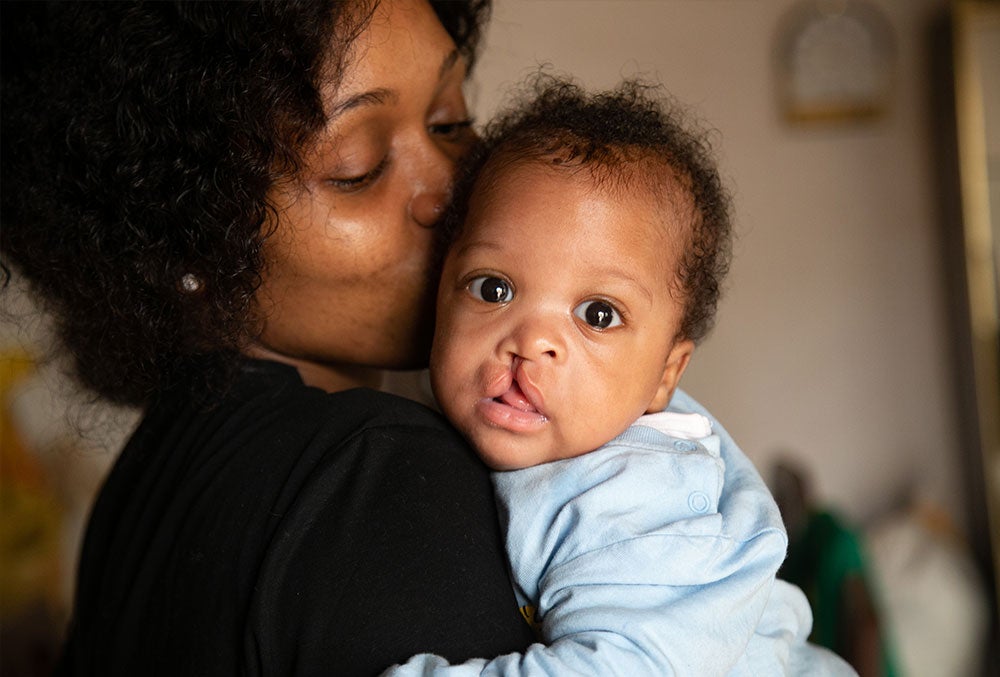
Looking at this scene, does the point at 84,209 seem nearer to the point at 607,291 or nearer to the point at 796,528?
the point at 607,291

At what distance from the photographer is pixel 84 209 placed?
43.8 inches

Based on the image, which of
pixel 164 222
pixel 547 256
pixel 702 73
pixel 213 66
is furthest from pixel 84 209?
pixel 702 73

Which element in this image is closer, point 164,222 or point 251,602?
point 251,602

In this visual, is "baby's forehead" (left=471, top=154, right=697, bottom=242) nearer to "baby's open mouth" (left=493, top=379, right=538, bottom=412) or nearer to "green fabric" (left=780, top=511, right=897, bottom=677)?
"baby's open mouth" (left=493, top=379, right=538, bottom=412)

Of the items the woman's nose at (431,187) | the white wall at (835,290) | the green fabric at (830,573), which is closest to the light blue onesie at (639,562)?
the woman's nose at (431,187)

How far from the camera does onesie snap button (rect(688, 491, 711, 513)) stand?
35.8 inches

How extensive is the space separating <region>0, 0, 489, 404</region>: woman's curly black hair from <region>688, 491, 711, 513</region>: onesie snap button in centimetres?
54

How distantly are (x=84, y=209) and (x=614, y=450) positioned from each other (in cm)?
65

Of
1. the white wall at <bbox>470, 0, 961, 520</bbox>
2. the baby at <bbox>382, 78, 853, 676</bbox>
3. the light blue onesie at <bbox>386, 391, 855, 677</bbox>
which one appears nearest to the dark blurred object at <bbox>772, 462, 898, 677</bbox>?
the white wall at <bbox>470, 0, 961, 520</bbox>

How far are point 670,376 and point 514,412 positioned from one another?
0.74 ft

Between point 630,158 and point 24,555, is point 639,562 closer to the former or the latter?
point 630,158

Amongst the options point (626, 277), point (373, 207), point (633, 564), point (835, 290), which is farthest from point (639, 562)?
point (835, 290)

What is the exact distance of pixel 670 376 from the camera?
1.08 meters

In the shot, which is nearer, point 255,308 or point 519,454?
point 519,454
